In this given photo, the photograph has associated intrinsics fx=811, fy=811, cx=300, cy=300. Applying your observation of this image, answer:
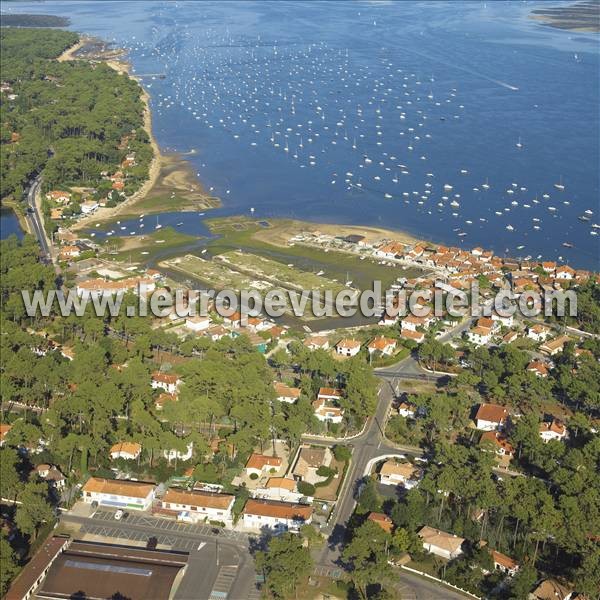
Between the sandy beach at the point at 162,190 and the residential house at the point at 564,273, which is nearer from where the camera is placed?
the residential house at the point at 564,273

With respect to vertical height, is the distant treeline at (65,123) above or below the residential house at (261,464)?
above

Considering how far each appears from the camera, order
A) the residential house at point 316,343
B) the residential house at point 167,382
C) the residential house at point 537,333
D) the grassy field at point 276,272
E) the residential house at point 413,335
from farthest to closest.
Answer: the grassy field at point 276,272 → the residential house at point 537,333 → the residential house at point 413,335 → the residential house at point 316,343 → the residential house at point 167,382

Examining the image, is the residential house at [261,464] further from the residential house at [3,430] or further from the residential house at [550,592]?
the residential house at [550,592]

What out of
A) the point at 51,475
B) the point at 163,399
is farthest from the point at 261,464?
the point at 51,475

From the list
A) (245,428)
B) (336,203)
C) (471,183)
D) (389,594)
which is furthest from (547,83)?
(389,594)

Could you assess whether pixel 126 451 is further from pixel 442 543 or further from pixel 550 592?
pixel 550 592

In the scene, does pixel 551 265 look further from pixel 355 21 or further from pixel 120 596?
pixel 355 21

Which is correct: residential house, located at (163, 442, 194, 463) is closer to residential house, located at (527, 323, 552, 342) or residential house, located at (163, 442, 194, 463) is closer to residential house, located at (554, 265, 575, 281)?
residential house, located at (527, 323, 552, 342)

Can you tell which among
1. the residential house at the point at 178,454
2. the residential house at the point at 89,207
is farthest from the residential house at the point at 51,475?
the residential house at the point at 89,207
